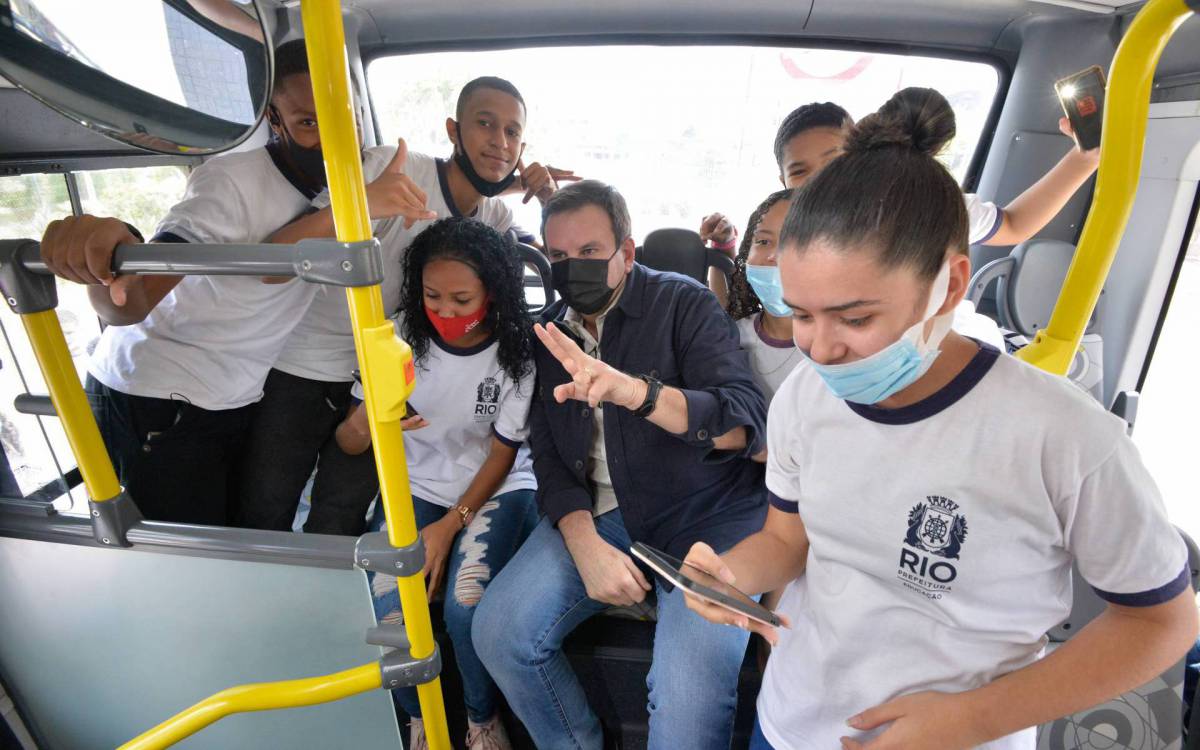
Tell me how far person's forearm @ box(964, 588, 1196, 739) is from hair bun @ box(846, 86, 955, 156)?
748mm

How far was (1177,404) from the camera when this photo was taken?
244cm

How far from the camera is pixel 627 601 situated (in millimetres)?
1602

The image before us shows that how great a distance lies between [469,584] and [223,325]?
3.25 feet

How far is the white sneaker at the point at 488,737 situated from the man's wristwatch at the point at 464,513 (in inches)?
22.8

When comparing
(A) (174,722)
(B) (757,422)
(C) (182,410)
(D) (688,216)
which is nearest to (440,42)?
(D) (688,216)

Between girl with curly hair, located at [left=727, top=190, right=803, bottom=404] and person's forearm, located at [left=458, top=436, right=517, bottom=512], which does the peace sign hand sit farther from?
person's forearm, located at [left=458, top=436, right=517, bottom=512]

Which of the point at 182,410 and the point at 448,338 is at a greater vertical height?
the point at 448,338

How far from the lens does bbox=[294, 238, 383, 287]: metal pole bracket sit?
0.89 metres

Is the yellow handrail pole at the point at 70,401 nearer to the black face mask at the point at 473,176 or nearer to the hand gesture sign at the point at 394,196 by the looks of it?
the hand gesture sign at the point at 394,196

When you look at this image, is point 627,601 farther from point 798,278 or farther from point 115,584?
point 115,584

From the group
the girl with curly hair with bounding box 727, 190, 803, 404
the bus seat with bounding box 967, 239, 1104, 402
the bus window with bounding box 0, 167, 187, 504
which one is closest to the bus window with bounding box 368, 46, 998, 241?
the bus seat with bounding box 967, 239, 1104, 402

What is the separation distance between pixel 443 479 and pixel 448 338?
0.47 meters

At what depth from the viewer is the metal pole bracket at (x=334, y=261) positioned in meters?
0.89

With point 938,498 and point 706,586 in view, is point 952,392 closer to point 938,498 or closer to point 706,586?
point 938,498
